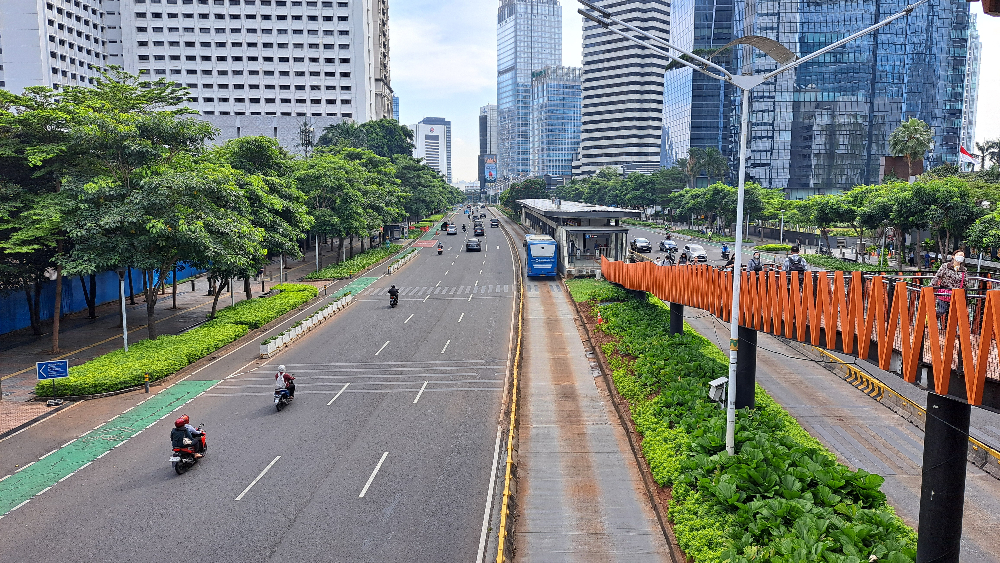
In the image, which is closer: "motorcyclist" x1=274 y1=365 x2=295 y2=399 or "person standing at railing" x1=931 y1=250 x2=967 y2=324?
"person standing at railing" x1=931 y1=250 x2=967 y2=324

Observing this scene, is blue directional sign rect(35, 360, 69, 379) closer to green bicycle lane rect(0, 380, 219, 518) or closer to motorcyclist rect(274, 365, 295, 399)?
green bicycle lane rect(0, 380, 219, 518)

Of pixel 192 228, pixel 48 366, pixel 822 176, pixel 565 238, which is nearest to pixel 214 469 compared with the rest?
pixel 48 366

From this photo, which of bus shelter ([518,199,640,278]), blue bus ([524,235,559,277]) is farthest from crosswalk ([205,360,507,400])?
bus shelter ([518,199,640,278])

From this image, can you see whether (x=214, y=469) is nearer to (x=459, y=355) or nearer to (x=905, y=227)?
(x=459, y=355)

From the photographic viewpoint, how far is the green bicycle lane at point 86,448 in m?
18.0

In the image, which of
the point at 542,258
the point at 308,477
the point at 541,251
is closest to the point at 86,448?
the point at 308,477

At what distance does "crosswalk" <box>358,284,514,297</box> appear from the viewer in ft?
173

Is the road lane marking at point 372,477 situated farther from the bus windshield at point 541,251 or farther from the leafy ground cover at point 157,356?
the bus windshield at point 541,251

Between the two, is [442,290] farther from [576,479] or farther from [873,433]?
[873,433]

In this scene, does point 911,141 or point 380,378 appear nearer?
point 380,378

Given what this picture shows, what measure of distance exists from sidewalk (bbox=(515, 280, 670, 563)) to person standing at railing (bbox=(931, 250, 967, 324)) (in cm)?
842

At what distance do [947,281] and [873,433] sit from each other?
11456 millimetres

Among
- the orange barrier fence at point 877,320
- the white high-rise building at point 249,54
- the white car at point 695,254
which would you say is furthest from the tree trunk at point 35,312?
the white high-rise building at point 249,54

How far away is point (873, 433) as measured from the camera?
75.6 ft
